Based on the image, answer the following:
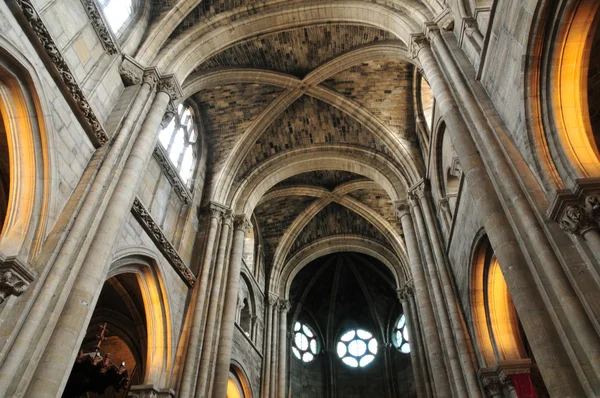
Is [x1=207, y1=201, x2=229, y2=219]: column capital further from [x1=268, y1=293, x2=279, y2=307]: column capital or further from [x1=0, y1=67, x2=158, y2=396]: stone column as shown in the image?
[x1=268, y1=293, x2=279, y2=307]: column capital

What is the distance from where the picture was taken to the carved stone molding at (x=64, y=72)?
645 centimetres

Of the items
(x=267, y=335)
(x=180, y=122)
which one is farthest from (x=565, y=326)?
(x=267, y=335)

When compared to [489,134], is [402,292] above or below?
above

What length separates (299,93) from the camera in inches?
554

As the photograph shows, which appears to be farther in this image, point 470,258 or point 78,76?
point 470,258

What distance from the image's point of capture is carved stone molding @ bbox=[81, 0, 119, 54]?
8422 millimetres

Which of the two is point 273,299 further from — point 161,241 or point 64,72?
point 64,72

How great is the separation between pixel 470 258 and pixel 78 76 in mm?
7846

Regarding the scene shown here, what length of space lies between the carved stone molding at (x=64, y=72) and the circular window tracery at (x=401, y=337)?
1749 centimetres

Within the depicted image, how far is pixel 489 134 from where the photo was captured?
642cm

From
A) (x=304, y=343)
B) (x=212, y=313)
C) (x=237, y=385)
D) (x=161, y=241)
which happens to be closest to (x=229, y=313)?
(x=212, y=313)

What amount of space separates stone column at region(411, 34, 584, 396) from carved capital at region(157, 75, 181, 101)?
218 inches

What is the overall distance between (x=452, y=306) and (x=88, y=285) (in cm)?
723

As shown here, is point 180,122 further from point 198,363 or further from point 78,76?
point 198,363
